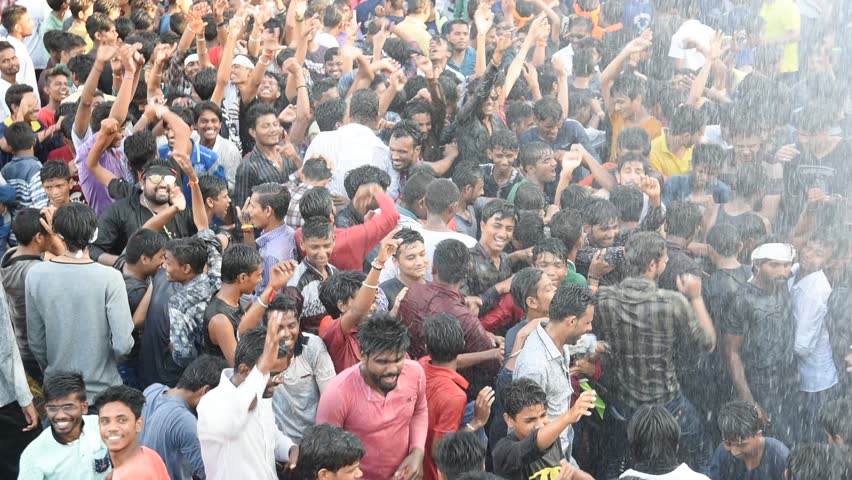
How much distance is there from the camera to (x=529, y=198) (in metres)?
7.64

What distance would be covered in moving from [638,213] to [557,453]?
94.3 inches

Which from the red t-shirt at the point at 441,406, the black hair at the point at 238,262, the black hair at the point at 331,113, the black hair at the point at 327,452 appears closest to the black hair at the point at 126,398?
the black hair at the point at 327,452

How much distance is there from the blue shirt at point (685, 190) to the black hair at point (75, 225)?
4032 millimetres

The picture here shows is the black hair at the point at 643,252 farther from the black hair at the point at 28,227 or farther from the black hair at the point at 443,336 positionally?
the black hair at the point at 28,227

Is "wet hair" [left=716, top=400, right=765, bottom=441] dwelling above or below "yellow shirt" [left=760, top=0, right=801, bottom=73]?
above

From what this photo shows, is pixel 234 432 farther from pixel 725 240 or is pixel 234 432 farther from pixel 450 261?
pixel 725 240

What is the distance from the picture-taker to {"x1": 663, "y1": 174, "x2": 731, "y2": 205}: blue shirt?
8.12 metres

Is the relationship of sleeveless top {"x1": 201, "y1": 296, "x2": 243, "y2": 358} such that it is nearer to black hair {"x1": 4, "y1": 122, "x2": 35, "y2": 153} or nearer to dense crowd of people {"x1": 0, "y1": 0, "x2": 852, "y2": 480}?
→ dense crowd of people {"x1": 0, "y1": 0, "x2": 852, "y2": 480}

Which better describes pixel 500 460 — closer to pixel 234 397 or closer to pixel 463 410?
pixel 463 410

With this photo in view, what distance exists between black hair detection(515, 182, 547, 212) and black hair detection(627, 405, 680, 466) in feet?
8.97

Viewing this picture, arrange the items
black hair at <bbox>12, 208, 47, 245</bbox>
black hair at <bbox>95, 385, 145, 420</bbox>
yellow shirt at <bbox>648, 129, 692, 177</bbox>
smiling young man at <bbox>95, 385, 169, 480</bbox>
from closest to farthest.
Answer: smiling young man at <bbox>95, 385, 169, 480</bbox> → black hair at <bbox>95, 385, 145, 420</bbox> → black hair at <bbox>12, 208, 47, 245</bbox> → yellow shirt at <bbox>648, 129, 692, 177</bbox>

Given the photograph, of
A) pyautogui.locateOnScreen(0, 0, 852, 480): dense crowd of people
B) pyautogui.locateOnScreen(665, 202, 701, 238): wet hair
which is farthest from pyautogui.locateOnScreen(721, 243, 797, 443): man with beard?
pyautogui.locateOnScreen(665, 202, 701, 238): wet hair

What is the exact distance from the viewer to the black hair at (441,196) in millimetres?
6992

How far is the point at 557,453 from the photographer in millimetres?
5527
